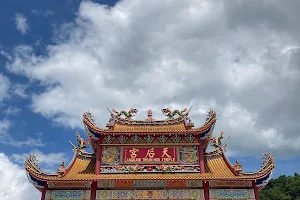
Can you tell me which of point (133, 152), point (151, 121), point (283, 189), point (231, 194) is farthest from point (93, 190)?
point (283, 189)

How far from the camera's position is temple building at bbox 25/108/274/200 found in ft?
48.8

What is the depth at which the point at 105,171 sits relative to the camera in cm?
1576

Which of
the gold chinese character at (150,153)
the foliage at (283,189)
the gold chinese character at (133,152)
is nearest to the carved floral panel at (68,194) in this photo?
the gold chinese character at (133,152)

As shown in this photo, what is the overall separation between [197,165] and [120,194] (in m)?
4.40

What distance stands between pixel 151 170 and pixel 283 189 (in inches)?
1915

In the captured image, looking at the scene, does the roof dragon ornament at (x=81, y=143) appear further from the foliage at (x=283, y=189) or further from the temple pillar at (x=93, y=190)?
the foliage at (x=283, y=189)

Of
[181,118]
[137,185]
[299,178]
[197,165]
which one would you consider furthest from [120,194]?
[299,178]

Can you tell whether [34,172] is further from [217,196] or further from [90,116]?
[217,196]

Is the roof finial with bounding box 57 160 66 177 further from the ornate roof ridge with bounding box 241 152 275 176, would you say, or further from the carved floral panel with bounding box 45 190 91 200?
the ornate roof ridge with bounding box 241 152 275 176

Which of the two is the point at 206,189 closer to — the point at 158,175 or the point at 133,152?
the point at 158,175

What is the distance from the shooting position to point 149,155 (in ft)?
53.3

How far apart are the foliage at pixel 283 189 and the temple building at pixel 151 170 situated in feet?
124

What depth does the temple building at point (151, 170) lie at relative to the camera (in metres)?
14.9

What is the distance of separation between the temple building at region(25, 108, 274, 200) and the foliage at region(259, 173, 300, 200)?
3768 cm
